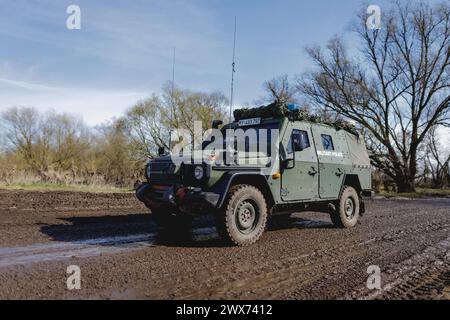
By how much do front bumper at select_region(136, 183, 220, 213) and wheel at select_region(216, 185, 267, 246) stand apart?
12.8 inches

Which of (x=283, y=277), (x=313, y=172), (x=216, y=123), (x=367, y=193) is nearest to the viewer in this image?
(x=283, y=277)

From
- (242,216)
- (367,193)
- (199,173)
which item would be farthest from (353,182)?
(199,173)

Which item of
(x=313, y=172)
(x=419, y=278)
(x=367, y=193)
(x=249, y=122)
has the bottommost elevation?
(x=419, y=278)

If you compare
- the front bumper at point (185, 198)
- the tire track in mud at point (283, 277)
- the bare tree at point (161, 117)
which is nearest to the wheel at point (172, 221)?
the front bumper at point (185, 198)

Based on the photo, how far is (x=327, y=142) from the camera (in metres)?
8.56

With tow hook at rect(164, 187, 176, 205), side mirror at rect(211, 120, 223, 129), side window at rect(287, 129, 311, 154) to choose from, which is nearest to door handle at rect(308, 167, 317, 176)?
side window at rect(287, 129, 311, 154)

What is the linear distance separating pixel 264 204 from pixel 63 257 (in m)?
3.11

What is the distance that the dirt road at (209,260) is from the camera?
4113 millimetres

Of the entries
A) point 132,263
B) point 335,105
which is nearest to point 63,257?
point 132,263

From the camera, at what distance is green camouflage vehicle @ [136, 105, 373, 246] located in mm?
6164

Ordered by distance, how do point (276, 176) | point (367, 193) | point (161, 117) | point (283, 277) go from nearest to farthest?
point (283, 277) → point (276, 176) → point (367, 193) → point (161, 117)

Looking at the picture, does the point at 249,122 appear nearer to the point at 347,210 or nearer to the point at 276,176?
the point at 276,176

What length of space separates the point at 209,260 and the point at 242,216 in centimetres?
120
